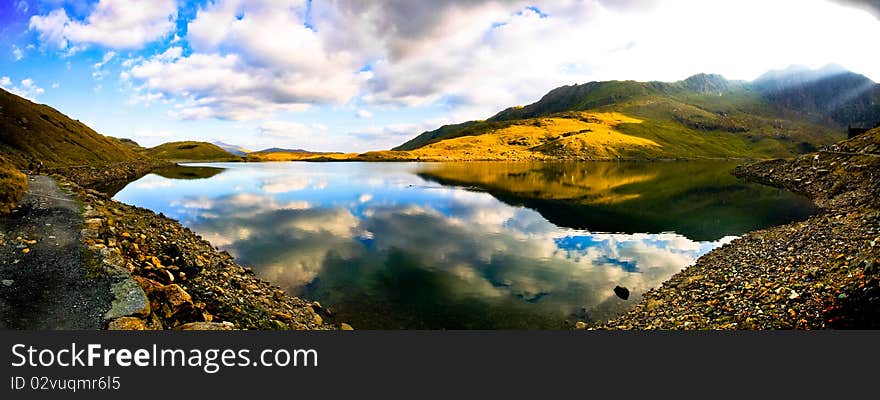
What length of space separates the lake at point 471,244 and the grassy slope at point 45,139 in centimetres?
3850

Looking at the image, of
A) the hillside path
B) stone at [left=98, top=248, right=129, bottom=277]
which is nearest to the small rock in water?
the hillside path

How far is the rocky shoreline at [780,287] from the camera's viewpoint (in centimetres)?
1479

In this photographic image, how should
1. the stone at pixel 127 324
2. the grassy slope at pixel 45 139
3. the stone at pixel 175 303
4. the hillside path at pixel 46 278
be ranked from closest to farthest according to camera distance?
1. the stone at pixel 127 324
2. the hillside path at pixel 46 278
3. the stone at pixel 175 303
4. the grassy slope at pixel 45 139

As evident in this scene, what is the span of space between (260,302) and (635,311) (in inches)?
792

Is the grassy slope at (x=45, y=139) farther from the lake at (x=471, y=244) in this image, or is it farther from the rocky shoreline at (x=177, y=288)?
the rocky shoreline at (x=177, y=288)

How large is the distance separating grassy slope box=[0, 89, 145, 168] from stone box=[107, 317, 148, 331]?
320ft

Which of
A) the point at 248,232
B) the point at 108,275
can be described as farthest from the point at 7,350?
the point at 248,232

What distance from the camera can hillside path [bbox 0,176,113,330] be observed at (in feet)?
42.1

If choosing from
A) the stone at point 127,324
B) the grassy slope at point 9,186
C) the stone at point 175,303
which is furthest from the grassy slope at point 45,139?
the stone at point 127,324

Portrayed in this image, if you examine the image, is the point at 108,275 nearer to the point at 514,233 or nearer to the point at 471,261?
the point at 471,261

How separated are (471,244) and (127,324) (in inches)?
1145

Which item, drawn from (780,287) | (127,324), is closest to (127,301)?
(127,324)

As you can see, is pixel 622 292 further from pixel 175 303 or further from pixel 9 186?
pixel 9 186

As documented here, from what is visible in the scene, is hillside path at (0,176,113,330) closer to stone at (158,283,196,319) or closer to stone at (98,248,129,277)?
stone at (98,248,129,277)
